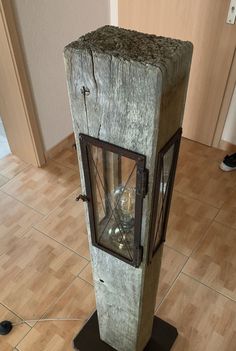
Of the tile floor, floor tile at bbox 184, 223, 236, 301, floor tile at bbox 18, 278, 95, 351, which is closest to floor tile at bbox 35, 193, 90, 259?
the tile floor

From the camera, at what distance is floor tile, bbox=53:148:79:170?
89.3 inches

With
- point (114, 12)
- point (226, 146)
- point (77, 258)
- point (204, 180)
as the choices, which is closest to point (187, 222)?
point (204, 180)

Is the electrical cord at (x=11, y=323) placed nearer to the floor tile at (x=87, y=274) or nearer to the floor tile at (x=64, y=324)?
the floor tile at (x=64, y=324)

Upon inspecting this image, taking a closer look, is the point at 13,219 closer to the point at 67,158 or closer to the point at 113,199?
the point at 67,158

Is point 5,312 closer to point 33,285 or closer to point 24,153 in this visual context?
point 33,285

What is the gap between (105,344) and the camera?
1312mm

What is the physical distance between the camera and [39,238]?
70.3 inches

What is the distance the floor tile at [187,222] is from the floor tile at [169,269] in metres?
0.04

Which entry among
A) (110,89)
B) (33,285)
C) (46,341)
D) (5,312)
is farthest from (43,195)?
(110,89)

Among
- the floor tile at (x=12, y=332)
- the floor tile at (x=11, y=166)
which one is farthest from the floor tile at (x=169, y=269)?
the floor tile at (x=11, y=166)

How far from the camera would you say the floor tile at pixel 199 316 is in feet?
4.50

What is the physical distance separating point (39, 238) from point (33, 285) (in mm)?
281

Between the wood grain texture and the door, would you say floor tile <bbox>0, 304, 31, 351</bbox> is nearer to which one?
the wood grain texture

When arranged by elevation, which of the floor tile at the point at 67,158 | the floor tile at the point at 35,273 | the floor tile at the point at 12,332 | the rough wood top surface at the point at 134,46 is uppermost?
the rough wood top surface at the point at 134,46
